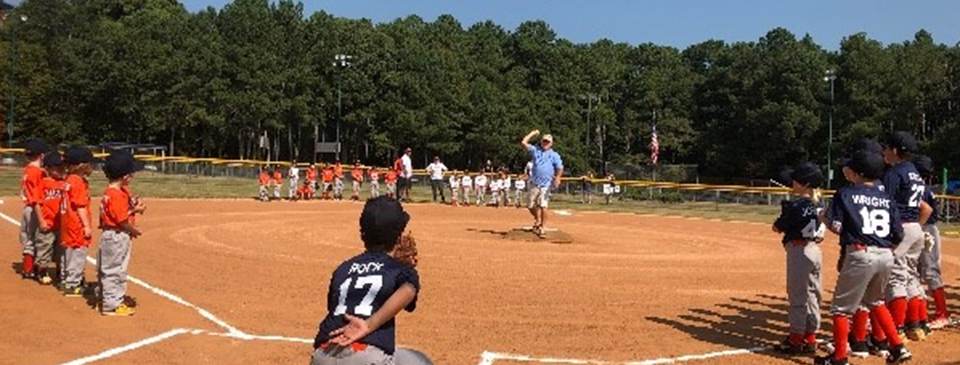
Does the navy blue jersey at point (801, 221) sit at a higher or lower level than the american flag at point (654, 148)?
lower

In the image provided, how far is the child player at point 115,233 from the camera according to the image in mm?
9484

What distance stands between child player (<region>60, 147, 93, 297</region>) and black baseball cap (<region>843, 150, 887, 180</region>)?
816 cm

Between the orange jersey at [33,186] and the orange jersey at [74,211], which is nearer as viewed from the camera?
the orange jersey at [74,211]

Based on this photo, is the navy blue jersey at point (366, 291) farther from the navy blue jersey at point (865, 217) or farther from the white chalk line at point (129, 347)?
the navy blue jersey at point (865, 217)

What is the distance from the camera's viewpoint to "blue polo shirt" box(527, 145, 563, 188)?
759 inches

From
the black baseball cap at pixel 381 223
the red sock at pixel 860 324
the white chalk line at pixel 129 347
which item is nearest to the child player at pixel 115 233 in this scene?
the white chalk line at pixel 129 347

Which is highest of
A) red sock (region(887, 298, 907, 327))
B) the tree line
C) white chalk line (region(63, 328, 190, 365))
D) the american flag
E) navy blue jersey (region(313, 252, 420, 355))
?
the tree line

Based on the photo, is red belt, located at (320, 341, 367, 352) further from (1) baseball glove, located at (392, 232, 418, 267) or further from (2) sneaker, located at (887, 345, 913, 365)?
(2) sneaker, located at (887, 345, 913, 365)

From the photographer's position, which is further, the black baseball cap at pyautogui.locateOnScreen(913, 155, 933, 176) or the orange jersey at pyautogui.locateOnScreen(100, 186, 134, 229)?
the black baseball cap at pyautogui.locateOnScreen(913, 155, 933, 176)

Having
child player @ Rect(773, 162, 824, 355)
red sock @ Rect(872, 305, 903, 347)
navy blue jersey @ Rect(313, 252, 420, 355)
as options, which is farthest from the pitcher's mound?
navy blue jersey @ Rect(313, 252, 420, 355)

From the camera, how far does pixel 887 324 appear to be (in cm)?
832

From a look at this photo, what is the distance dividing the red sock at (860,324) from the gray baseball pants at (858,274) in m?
0.31

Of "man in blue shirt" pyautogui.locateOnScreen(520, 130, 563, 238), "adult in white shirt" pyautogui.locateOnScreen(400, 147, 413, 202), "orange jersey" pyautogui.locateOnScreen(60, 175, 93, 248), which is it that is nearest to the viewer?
"orange jersey" pyautogui.locateOnScreen(60, 175, 93, 248)

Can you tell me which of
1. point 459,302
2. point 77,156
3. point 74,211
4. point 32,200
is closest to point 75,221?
point 74,211
